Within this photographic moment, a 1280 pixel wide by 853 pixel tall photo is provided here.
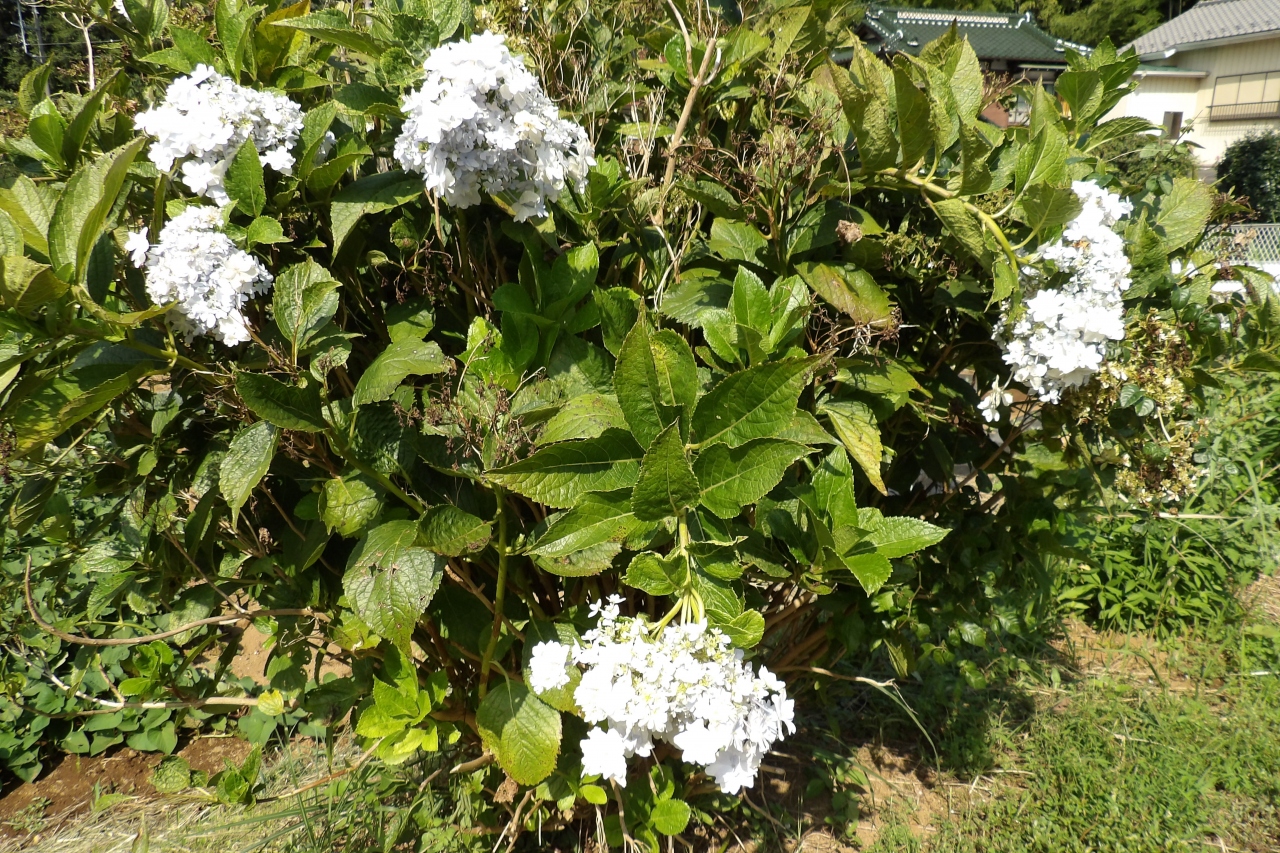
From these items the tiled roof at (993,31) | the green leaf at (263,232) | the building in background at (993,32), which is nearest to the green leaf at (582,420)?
the green leaf at (263,232)

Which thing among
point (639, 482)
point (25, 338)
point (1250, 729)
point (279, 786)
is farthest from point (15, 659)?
point (1250, 729)

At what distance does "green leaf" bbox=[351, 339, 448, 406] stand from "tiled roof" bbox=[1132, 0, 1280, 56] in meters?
28.1

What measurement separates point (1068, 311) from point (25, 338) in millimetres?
1582

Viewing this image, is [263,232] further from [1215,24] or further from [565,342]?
[1215,24]

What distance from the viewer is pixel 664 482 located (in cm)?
115

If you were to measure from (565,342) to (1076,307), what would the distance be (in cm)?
83

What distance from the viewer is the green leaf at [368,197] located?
1329 mm

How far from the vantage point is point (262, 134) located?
1315 mm

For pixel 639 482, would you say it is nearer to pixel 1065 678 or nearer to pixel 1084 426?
pixel 1084 426

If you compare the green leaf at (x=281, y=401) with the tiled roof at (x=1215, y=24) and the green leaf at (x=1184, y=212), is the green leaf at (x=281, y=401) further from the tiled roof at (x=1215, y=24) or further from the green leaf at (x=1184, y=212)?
the tiled roof at (x=1215, y=24)

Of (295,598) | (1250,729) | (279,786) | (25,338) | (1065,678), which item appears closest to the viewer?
(25,338)

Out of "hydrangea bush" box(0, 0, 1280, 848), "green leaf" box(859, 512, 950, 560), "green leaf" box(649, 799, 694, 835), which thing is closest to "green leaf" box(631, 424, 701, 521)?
"hydrangea bush" box(0, 0, 1280, 848)

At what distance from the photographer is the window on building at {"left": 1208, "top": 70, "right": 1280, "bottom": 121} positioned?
23.8 m

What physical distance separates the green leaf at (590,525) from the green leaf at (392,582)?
0.85ft
